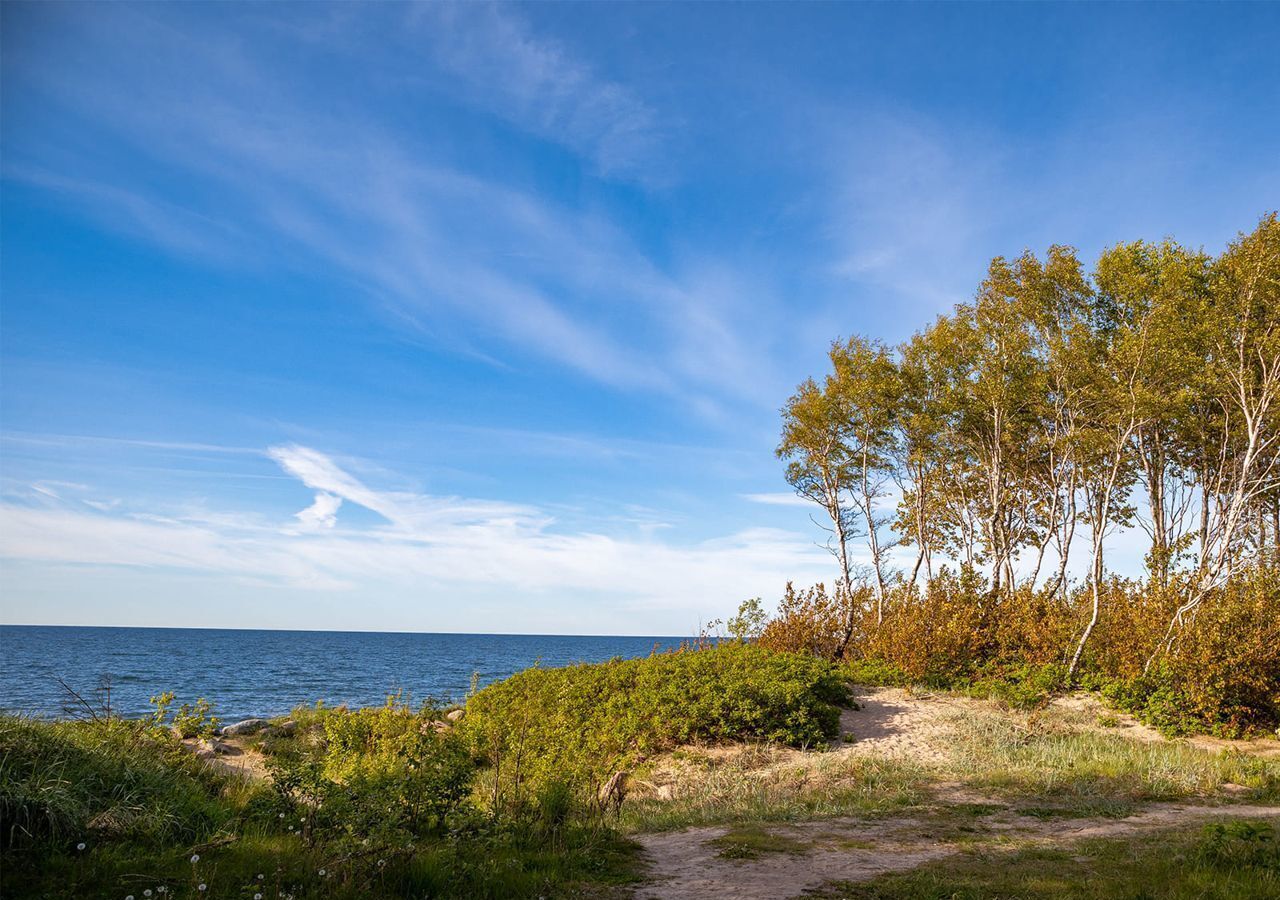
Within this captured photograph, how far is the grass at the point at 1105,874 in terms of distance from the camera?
6.38 m

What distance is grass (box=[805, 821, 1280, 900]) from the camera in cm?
638

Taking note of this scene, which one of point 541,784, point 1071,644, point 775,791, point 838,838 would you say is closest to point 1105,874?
point 838,838

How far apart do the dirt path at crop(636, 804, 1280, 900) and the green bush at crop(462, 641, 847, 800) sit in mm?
5198

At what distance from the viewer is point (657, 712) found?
15.6 metres

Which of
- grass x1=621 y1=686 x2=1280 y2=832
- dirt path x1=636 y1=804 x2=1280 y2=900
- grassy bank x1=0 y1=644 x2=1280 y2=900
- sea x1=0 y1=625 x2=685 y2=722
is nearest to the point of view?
grassy bank x1=0 y1=644 x2=1280 y2=900

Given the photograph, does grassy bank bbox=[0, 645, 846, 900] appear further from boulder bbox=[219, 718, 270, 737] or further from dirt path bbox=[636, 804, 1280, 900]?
boulder bbox=[219, 718, 270, 737]

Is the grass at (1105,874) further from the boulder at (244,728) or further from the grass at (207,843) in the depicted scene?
the boulder at (244,728)

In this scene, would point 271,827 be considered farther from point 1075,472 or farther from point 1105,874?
point 1075,472

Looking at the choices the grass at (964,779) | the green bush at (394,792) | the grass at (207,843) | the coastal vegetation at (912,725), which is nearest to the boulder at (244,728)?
the coastal vegetation at (912,725)

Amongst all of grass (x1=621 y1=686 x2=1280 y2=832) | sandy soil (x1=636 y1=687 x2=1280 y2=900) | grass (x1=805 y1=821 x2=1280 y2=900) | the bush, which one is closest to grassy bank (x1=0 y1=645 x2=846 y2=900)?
sandy soil (x1=636 y1=687 x2=1280 y2=900)

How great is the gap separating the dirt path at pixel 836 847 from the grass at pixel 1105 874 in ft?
1.25

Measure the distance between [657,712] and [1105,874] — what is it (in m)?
9.53

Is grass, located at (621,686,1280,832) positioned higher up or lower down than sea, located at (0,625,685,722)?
higher up

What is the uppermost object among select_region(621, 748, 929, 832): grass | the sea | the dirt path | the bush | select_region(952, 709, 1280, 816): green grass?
the bush
